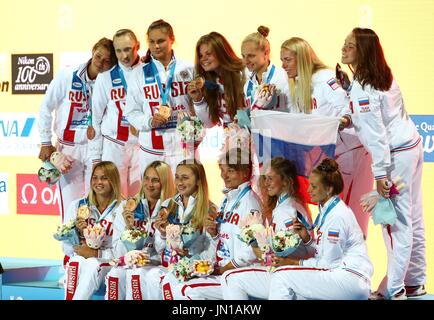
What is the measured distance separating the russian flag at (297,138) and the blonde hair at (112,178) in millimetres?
1177

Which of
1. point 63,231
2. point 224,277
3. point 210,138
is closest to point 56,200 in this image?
point 63,231

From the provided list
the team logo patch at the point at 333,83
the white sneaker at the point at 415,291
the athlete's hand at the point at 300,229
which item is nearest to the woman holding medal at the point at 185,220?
the athlete's hand at the point at 300,229

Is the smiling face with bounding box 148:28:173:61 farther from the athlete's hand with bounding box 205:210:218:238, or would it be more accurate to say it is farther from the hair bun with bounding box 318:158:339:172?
the hair bun with bounding box 318:158:339:172

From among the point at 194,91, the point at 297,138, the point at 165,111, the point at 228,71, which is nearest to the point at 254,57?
the point at 228,71

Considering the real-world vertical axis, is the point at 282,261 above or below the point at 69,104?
below

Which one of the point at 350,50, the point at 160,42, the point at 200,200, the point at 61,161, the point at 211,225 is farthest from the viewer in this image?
the point at 61,161

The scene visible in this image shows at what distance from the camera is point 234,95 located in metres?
8.19

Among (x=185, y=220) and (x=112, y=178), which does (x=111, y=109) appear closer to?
(x=112, y=178)

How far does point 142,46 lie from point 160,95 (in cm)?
55

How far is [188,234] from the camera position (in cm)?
795

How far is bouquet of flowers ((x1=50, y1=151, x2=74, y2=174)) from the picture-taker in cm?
880

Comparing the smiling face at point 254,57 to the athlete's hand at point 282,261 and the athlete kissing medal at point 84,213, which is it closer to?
the athlete's hand at point 282,261

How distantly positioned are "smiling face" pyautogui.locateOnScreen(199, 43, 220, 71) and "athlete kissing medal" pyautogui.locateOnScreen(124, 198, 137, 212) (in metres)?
1.14
